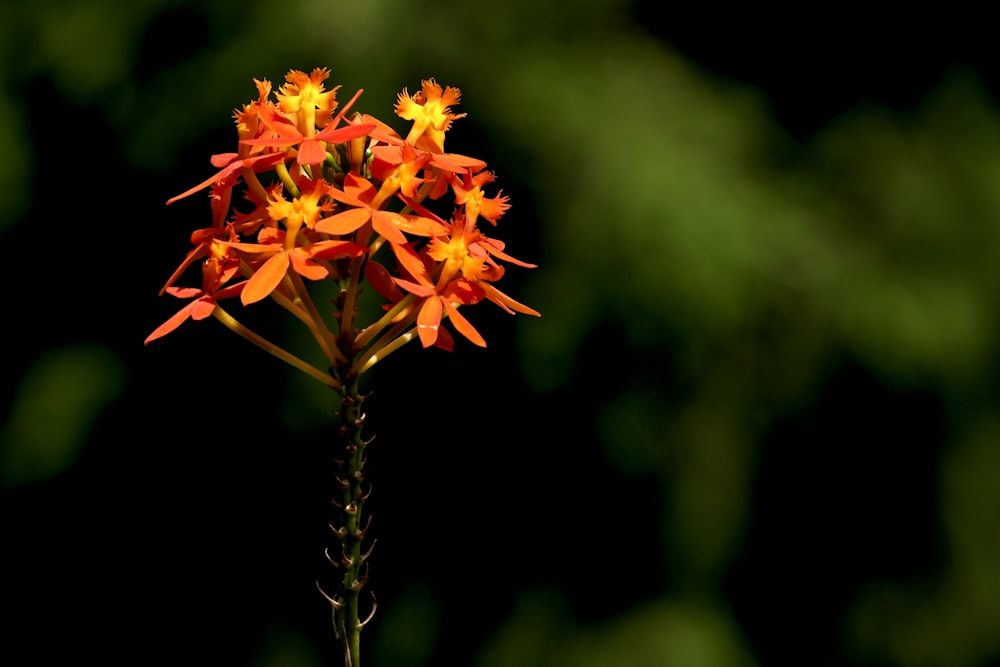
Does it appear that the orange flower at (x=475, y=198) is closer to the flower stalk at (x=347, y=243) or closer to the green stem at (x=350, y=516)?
the flower stalk at (x=347, y=243)

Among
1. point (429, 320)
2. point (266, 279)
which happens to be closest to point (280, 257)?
point (266, 279)

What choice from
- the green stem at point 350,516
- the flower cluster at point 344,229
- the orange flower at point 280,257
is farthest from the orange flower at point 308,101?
the green stem at point 350,516

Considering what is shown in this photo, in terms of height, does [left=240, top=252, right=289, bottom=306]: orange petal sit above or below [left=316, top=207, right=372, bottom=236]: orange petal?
below

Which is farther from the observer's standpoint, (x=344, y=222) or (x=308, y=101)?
(x=308, y=101)

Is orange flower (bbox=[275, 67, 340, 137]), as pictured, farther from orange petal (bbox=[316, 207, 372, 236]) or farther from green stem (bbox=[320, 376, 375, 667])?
green stem (bbox=[320, 376, 375, 667])

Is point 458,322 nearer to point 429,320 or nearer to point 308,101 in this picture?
point 429,320

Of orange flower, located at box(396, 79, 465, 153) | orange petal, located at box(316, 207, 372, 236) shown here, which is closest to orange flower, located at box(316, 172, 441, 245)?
orange petal, located at box(316, 207, 372, 236)

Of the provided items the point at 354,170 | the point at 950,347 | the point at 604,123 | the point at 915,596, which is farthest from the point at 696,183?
the point at 354,170

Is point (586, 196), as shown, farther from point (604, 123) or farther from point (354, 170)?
point (354, 170)

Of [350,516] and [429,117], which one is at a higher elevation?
[429,117]
